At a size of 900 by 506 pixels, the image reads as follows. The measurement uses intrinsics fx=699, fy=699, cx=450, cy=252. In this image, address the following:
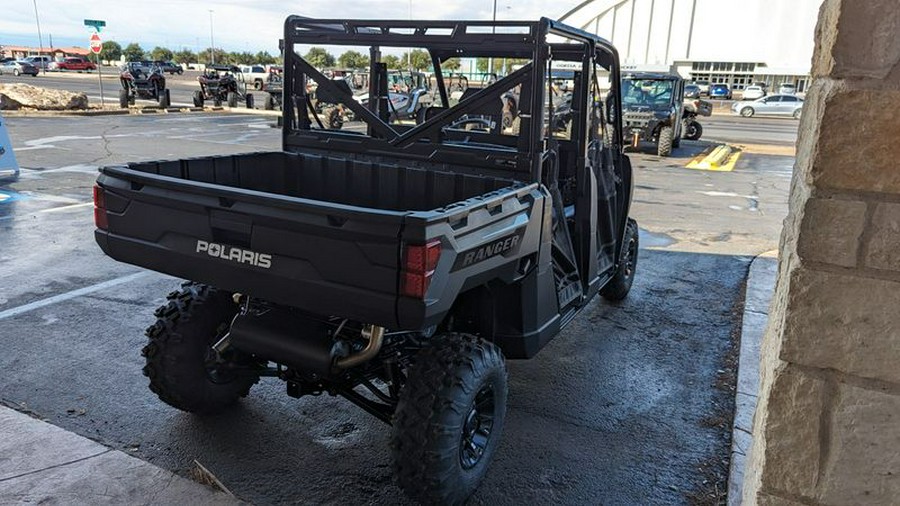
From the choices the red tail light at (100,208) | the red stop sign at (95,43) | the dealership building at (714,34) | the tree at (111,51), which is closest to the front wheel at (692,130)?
the red stop sign at (95,43)

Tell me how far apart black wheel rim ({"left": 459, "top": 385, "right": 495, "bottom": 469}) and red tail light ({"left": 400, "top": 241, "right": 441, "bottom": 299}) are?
801 millimetres

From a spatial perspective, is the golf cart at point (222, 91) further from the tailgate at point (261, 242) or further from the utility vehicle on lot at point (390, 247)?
the tailgate at point (261, 242)

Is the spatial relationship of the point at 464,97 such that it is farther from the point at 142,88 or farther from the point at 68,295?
the point at 142,88

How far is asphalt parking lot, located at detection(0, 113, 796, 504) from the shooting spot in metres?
3.41

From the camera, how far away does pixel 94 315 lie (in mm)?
5207

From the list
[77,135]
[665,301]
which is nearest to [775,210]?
[665,301]

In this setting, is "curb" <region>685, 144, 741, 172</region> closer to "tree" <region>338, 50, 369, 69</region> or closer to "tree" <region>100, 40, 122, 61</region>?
"tree" <region>338, 50, 369, 69</region>

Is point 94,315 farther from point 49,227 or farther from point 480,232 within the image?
point 480,232

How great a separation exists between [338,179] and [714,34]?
70.5 m

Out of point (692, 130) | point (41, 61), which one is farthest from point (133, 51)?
point (692, 130)

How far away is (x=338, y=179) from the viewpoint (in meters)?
4.28

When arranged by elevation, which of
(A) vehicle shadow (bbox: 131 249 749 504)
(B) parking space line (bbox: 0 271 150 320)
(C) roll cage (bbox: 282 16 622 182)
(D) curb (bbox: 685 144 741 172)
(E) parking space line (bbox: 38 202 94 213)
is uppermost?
(C) roll cage (bbox: 282 16 622 182)

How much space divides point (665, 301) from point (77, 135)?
577 inches

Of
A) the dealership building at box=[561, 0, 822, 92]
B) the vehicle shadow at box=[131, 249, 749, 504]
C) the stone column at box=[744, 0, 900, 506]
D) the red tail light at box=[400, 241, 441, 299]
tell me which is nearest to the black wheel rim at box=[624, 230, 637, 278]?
the vehicle shadow at box=[131, 249, 749, 504]
